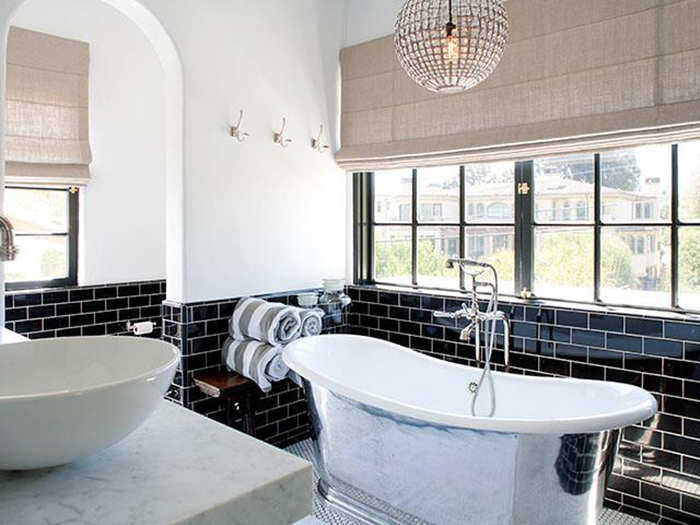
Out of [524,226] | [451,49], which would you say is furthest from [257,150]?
[451,49]

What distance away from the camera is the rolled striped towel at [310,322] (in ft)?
11.2

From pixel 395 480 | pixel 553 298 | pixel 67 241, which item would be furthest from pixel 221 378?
pixel 553 298

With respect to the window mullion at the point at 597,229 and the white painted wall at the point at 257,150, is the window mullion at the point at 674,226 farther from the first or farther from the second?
the white painted wall at the point at 257,150

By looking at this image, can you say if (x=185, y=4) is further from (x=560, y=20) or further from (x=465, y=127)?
(x=560, y=20)

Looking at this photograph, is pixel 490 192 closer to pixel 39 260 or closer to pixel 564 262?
pixel 564 262

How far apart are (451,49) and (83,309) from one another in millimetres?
3114

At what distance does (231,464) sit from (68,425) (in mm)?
285

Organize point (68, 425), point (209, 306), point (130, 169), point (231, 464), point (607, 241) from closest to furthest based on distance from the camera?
point (68, 425) → point (231, 464) → point (607, 241) → point (209, 306) → point (130, 169)

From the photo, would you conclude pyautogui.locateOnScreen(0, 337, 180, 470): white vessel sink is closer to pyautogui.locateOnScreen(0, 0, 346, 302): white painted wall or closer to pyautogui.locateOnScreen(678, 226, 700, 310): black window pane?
pyautogui.locateOnScreen(0, 0, 346, 302): white painted wall

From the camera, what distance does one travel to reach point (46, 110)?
3.79 meters

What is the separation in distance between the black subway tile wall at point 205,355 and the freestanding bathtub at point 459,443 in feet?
1.84

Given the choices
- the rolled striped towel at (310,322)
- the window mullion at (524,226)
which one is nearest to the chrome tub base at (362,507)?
the rolled striped towel at (310,322)

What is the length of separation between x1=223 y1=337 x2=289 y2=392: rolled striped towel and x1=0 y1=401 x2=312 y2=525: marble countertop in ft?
6.82

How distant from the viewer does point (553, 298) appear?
3.38 m
